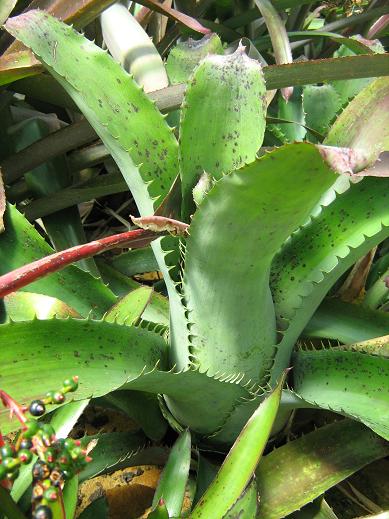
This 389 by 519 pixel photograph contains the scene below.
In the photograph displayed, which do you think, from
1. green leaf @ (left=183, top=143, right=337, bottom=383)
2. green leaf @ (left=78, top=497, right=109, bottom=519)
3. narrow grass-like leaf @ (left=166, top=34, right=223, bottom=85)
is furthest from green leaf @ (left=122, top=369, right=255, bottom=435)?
narrow grass-like leaf @ (left=166, top=34, right=223, bottom=85)

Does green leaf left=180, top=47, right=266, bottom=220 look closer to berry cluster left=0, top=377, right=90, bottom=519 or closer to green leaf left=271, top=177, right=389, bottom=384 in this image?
green leaf left=271, top=177, right=389, bottom=384

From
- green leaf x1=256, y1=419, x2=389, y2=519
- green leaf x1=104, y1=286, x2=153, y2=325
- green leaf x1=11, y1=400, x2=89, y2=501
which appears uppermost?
green leaf x1=104, y1=286, x2=153, y2=325

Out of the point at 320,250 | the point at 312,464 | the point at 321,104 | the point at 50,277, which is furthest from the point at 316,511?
the point at 321,104

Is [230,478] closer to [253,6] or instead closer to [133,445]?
[133,445]

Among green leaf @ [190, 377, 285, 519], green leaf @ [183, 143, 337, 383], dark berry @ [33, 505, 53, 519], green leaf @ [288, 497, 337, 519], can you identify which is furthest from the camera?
green leaf @ [288, 497, 337, 519]

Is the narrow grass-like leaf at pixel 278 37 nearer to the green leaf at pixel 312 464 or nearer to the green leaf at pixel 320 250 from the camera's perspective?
the green leaf at pixel 320 250

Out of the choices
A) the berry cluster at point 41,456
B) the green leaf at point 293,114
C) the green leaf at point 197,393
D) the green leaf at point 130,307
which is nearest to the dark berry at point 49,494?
the berry cluster at point 41,456
